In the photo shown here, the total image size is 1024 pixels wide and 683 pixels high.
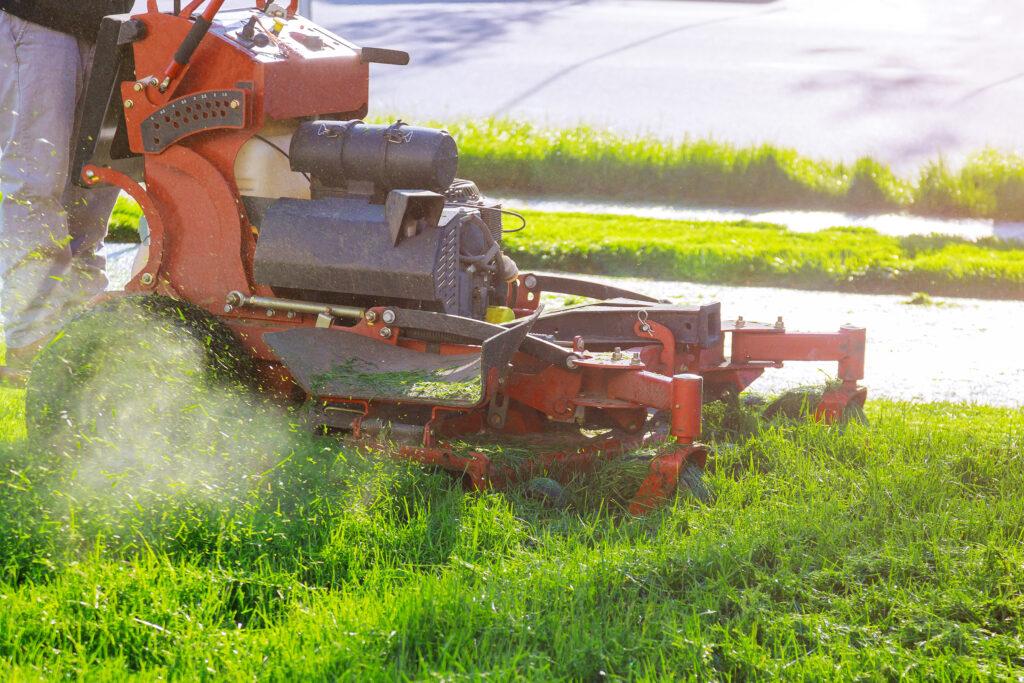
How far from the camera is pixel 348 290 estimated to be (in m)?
4.27

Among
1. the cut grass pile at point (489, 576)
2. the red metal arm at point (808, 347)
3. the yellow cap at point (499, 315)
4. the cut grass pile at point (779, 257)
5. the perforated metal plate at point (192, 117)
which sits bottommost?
the cut grass pile at point (489, 576)

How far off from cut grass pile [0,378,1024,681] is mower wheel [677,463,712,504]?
0.06 m

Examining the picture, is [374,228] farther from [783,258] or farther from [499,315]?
[783,258]

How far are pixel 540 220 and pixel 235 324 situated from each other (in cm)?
417

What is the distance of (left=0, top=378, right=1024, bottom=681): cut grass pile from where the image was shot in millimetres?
2877

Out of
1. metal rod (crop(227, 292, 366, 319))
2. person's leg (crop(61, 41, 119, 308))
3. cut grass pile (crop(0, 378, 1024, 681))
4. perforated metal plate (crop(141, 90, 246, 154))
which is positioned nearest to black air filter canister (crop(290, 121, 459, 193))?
perforated metal plate (crop(141, 90, 246, 154))

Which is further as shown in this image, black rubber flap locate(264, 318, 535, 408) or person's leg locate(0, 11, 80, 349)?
person's leg locate(0, 11, 80, 349)

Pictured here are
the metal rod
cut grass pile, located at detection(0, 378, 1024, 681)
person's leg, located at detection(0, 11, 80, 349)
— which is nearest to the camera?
cut grass pile, located at detection(0, 378, 1024, 681)

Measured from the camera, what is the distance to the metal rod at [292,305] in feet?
14.1

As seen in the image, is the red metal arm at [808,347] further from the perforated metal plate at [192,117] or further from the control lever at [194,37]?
the control lever at [194,37]

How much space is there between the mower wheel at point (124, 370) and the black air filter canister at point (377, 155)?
643mm

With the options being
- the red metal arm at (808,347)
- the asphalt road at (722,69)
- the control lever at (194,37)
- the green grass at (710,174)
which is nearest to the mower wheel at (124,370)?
the control lever at (194,37)

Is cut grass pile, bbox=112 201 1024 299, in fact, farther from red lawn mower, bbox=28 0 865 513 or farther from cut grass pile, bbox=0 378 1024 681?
cut grass pile, bbox=0 378 1024 681

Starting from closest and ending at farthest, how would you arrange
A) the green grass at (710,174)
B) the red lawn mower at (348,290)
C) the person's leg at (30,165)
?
the red lawn mower at (348,290) < the person's leg at (30,165) < the green grass at (710,174)
